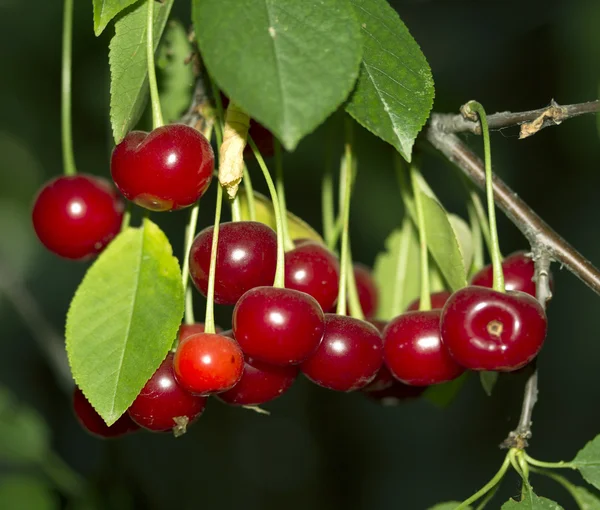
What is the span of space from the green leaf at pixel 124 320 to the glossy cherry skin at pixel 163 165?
14 centimetres

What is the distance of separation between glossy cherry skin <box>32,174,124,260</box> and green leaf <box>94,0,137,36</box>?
0.41 meters

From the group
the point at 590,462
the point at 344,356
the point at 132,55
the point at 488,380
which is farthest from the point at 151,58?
the point at 590,462

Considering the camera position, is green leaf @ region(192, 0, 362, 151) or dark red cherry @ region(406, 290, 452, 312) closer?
green leaf @ region(192, 0, 362, 151)

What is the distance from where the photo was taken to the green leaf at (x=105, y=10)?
109 cm

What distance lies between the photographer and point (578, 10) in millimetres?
4289

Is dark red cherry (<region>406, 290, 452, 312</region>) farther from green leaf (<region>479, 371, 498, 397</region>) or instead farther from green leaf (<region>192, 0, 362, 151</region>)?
green leaf (<region>192, 0, 362, 151</region>)

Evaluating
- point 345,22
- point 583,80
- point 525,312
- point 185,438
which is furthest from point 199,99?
point 185,438

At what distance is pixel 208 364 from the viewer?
→ 1078mm

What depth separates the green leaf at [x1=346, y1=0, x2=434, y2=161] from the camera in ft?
3.62

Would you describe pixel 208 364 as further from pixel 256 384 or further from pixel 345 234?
pixel 345 234

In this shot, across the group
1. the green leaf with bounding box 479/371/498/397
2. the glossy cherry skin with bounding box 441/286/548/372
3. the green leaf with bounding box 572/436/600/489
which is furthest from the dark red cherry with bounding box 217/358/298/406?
the green leaf with bounding box 572/436/600/489

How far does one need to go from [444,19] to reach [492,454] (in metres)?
4.25

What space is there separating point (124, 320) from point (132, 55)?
384 mm

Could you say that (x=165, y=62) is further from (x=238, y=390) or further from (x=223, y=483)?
(x=223, y=483)
